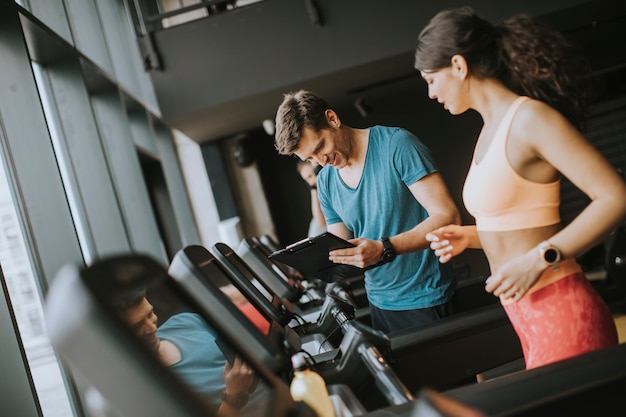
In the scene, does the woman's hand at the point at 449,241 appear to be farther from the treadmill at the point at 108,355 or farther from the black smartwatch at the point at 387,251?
the treadmill at the point at 108,355

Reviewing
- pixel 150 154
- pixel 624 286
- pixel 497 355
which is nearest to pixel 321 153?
pixel 497 355

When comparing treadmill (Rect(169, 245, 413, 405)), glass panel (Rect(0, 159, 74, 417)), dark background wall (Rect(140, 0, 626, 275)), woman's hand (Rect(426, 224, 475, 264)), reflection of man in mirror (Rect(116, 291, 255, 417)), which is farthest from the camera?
dark background wall (Rect(140, 0, 626, 275))

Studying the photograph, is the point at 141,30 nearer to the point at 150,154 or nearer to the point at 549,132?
the point at 150,154

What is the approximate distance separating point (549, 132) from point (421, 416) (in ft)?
2.30

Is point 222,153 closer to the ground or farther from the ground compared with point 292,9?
closer to the ground

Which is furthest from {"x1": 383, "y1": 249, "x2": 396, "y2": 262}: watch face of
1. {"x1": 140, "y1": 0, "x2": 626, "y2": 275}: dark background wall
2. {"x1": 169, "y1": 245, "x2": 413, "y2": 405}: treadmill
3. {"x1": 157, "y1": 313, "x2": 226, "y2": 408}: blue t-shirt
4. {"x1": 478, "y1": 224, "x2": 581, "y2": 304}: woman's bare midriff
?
{"x1": 140, "y1": 0, "x2": 626, "y2": 275}: dark background wall

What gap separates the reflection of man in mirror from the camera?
A: 3.48ft

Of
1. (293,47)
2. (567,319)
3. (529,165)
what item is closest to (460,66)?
(529,165)

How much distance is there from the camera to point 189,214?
287 inches

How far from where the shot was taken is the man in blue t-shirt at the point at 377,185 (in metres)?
1.80

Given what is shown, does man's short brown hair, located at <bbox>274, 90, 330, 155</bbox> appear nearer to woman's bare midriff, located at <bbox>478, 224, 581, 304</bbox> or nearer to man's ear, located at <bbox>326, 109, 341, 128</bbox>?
man's ear, located at <bbox>326, 109, 341, 128</bbox>

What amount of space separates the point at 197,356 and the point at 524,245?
29.1 inches

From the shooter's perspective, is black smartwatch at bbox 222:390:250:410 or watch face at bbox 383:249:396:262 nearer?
black smartwatch at bbox 222:390:250:410

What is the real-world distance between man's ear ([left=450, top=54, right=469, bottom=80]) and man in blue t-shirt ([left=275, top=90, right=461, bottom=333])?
1.59ft
